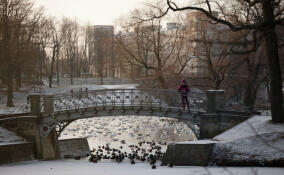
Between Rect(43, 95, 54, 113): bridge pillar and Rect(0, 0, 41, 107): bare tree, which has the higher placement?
Rect(0, 0, 41, 107): bare tree

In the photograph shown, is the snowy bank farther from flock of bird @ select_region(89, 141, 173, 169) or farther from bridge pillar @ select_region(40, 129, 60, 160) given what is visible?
bridge pillar @ select_region(40, 129, 60, 160)

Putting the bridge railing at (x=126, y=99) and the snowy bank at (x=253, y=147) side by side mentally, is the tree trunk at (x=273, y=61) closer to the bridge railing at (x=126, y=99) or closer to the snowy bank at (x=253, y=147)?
the snowy bank at (x=253, y=147)

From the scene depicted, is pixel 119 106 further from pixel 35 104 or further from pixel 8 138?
pixel 8 138

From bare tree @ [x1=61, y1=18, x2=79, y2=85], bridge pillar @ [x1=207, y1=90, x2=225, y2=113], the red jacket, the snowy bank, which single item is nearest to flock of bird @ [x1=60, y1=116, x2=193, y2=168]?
the red jacket

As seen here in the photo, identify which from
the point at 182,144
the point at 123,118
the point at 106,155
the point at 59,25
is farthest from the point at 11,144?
the point at 59,25

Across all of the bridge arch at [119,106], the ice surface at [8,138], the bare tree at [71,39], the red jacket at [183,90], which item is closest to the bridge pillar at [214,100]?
the bridge arch at [119,106]

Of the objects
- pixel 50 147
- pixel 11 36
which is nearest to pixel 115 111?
pixel 50 147

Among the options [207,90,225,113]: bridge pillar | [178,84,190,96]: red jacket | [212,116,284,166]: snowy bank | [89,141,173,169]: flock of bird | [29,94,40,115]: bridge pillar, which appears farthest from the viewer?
[29,94,40,115]: bridge pillar

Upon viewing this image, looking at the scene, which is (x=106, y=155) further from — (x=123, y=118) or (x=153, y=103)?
(x=123, y=118)

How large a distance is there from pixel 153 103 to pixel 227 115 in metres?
4.28

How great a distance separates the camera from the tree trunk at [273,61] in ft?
45.7

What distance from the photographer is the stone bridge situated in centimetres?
1677

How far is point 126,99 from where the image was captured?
20.1 m

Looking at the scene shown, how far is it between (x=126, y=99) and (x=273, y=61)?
26.8 feet
